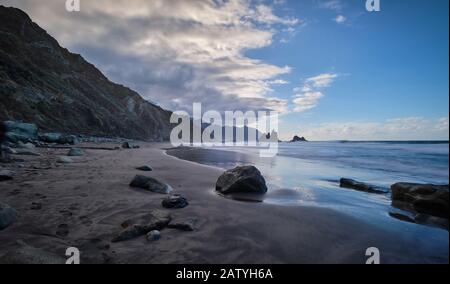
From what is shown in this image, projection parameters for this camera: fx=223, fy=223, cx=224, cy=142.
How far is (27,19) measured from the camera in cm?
5362

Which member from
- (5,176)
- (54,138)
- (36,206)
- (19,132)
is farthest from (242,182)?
(54,138)

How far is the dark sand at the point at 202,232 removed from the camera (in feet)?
9.21

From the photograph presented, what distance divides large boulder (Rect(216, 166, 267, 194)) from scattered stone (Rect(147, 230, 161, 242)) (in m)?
3.14

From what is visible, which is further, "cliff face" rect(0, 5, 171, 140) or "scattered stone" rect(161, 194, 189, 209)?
"cliff face" rect(0, 5, 171, 140)

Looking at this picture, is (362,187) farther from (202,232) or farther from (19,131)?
(19,131)

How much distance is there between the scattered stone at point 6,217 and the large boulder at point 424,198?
7.06 m

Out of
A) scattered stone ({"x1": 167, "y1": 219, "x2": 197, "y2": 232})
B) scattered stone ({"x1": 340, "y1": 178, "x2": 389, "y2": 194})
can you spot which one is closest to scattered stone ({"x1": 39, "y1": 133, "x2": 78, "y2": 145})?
scattered stone ({"x1": 167, "y1": 219, "x2": 197, "y2": 232})

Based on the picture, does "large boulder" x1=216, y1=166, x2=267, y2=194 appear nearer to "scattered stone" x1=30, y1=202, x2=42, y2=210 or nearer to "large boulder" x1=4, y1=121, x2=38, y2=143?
"scattered stone" x1=30, y1=202, x2=42, y2=210

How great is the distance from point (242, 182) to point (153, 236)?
11.7 feet

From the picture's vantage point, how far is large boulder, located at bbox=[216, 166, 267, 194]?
6289 mm

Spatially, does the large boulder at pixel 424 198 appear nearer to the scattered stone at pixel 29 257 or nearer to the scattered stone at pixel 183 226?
the scattered stone at pixel 183 226

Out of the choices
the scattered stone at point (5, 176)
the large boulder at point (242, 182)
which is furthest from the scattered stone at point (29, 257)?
the scattered stone at point (5, 176)

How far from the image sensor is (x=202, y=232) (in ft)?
11.4
